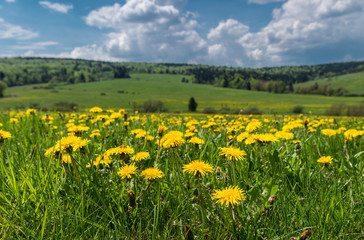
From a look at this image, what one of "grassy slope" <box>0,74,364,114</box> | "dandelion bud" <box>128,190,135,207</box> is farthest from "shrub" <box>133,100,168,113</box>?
"grassy slope" <box>0,74,364,114</box>

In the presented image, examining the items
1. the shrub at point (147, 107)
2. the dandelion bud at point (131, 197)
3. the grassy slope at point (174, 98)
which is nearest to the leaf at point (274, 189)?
the dandelion bud at point (131, 197)

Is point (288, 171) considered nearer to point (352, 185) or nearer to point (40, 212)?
point (352, 185)

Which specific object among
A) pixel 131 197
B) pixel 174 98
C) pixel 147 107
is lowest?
pixel 174 98

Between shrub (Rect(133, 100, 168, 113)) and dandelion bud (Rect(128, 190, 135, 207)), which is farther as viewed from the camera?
shrub (Rect(133, 100, 168, 113))

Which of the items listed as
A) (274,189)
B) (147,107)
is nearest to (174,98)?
(147,107)

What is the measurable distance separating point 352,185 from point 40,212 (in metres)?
2.44

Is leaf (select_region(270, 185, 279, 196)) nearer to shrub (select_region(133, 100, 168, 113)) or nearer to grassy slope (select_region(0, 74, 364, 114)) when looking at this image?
shrub (select_region(133, 100, 168, 113))

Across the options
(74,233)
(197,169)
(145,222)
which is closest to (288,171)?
(197,169)

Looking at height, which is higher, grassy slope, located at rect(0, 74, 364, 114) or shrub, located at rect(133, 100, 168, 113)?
shrub, located at rect(133, 100, 168, 113)

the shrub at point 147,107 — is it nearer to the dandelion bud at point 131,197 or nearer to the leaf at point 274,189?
the dandelion bud at point 131,197

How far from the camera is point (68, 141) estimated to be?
5.56ft

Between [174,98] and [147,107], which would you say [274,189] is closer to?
[147,107]

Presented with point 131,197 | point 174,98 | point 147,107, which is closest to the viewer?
point 131,197

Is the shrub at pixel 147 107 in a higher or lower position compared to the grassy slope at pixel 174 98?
higher
